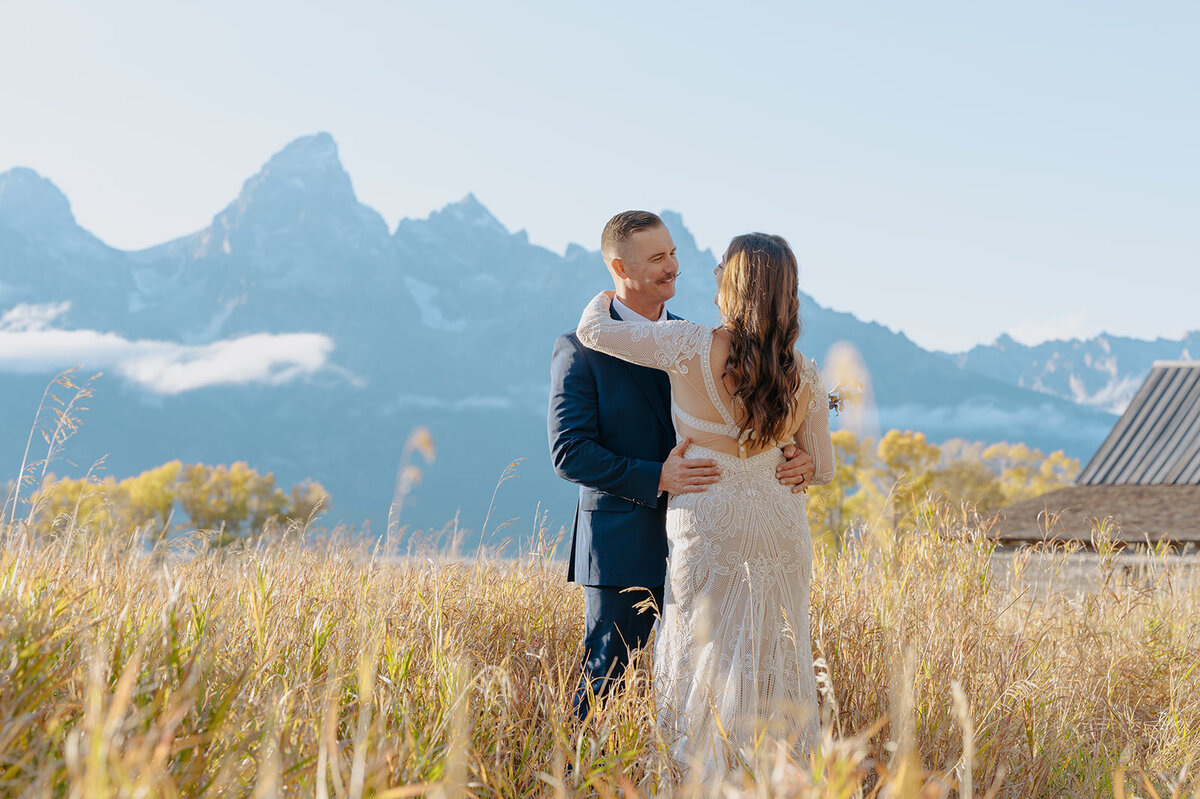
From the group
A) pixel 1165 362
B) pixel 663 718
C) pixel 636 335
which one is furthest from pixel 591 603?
pixel 1165 362

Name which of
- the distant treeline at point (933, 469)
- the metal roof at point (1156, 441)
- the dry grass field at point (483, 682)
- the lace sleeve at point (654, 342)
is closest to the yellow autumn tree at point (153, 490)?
the distant treeline at point (933, 469)

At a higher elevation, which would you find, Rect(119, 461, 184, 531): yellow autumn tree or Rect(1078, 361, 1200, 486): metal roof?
Rect(1078, 361, 1200, 486): metal roof

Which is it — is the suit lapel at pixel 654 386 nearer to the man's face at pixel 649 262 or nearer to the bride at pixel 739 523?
the man's face at pixel 649 262

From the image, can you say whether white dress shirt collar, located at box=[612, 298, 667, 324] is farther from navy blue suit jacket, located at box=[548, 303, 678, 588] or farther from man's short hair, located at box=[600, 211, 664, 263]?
man's short hair, located at box=[600, 211, 664, 263]

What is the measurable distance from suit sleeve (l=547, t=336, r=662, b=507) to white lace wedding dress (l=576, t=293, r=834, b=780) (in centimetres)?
19

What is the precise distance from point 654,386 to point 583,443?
40 cm

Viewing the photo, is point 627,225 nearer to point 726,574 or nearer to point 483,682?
point 726,574

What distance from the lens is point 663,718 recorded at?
301 centimetres

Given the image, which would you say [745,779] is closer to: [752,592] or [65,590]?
[752,592]

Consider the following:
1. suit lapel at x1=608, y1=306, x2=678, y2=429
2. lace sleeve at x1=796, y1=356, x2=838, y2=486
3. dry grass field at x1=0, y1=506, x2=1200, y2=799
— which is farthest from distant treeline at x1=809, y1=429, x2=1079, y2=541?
lace sleeve at x1=796, y1=356, x2=838, y2=486

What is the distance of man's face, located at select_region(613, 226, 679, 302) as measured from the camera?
11.7ft

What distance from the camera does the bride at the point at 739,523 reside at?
10.0ft

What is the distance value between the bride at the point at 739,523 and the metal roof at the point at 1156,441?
1767cm

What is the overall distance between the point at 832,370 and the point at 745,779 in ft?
5.07
